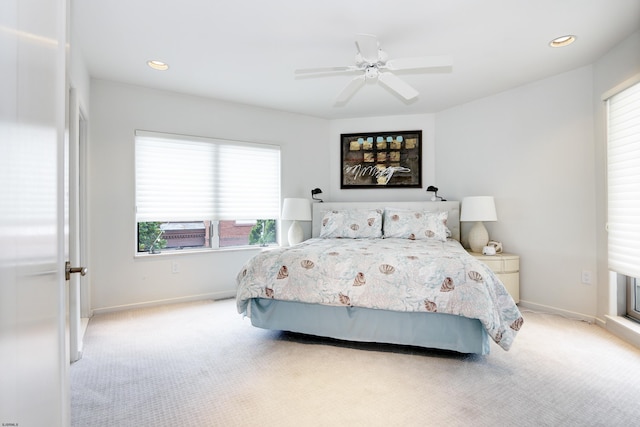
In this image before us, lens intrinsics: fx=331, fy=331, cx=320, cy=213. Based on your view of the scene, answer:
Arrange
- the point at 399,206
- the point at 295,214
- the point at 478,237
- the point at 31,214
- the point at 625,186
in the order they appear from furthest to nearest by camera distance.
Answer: the point at 399,206
the point at 295,214
the point at 478,237
the point at 625,186
the point at 31,214

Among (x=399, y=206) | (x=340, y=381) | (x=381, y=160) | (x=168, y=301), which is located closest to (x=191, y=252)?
(x=168, y=301)

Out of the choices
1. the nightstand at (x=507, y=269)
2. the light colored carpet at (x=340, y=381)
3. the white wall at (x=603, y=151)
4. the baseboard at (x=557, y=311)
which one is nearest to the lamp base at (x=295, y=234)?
the light colored carpet at (x=340, y=381)

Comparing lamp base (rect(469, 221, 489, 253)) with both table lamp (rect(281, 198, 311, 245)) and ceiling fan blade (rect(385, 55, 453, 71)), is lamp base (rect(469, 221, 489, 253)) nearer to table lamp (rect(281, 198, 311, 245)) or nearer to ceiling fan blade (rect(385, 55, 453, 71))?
table lamp (rect(281, 198, 311, 245))

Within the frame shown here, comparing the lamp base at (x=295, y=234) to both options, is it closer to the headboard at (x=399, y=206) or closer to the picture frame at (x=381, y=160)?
the headboard at (x=399, y=206)

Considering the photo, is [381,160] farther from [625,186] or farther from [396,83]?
[625,186]

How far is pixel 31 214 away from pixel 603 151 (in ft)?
13.0

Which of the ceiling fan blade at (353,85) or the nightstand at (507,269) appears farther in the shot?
the nightstand at (507,269)

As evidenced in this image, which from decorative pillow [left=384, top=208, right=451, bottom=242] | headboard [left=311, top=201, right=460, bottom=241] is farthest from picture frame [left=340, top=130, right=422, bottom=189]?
decorative pillow [left=384, top=208, right=451, bottom=242]

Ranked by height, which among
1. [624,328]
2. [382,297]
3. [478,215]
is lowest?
[624,328]

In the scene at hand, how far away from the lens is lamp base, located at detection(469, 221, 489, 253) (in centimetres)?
385

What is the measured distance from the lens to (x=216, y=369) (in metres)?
2.28

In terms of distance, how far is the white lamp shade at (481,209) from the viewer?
3.74m

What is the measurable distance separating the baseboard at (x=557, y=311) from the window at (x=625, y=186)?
345 millimetres

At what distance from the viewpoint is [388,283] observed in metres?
2.46
